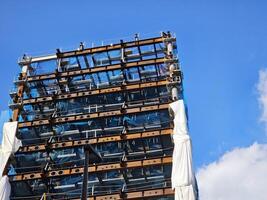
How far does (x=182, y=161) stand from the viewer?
33.9 m

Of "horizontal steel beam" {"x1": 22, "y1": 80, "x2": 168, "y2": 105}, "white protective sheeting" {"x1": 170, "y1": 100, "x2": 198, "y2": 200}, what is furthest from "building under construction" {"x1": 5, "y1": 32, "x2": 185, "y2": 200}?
"white protective sheeting" {"x1": 170, "y1": 100, "x2": 198, "y2": 200}

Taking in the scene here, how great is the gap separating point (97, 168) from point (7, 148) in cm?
881

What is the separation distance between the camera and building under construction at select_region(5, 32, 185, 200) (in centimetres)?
3725

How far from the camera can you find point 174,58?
45.4 meters

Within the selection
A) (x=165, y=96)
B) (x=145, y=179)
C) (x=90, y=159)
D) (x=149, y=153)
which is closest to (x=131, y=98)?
(x=165, y=96)

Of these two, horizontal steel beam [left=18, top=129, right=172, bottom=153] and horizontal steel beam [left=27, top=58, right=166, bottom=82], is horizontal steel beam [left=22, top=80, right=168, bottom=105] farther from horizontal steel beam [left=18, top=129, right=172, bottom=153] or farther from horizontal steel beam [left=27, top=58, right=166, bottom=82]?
horizontal steel beam [left=18, top=129, right=172, bottom=153]

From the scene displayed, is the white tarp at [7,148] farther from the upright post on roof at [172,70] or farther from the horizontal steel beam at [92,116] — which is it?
the upright post on roof at [172,70]

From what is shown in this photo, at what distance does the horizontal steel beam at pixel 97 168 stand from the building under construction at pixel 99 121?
0.08 meters

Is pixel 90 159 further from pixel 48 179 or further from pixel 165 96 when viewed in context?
pixel 165 96

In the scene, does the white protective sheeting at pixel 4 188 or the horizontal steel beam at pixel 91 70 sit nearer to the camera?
the white protective sheeting at pixel 4 188

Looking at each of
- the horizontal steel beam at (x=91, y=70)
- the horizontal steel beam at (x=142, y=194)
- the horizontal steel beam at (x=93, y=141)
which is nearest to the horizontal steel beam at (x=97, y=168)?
the horizontal steel beam at (x=93, y=141)

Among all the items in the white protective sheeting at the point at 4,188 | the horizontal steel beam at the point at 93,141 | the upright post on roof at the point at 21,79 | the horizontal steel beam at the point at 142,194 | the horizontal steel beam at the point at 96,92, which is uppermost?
the upright post on roof at the point at 21,79

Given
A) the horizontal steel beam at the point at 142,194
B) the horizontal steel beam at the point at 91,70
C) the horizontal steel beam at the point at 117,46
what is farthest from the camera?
the horizontal steel beam at the point at 117,46

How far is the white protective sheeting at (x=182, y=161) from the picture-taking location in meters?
31.9
